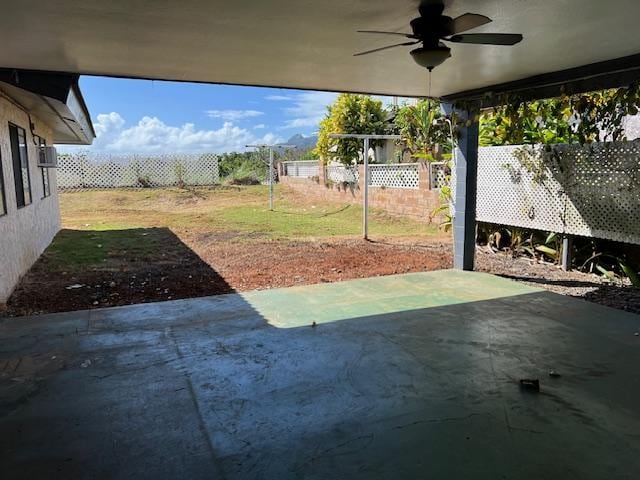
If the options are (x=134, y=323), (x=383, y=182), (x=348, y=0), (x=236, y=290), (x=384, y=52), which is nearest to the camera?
(x=348, y=0)

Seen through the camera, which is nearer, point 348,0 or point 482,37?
point 348,0

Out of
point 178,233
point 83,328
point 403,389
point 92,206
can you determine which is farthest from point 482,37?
point 92,206

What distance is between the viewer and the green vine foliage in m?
5.23

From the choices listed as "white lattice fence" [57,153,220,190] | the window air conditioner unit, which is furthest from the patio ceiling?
"white lattice fence" [57,153,220,190]

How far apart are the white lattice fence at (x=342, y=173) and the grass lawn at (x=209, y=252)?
35.1 inches

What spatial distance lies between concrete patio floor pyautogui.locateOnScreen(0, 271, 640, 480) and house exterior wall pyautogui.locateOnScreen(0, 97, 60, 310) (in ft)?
4.10

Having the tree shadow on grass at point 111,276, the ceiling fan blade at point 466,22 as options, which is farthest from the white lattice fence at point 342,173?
the ceiling fan blade at point 466,22

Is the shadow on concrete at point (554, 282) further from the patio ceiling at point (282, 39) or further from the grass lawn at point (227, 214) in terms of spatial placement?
the grass lawn at point (227, 214)

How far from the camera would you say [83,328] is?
438cm

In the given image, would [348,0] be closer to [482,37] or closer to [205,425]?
[482,37]

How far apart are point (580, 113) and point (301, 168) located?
543 inches

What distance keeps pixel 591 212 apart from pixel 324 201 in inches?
413

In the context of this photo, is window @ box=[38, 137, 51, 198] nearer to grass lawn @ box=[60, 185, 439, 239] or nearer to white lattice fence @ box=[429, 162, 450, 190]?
grass lawn @ box=[60, 185, 439, 239]

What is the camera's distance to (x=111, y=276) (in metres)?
6.63
